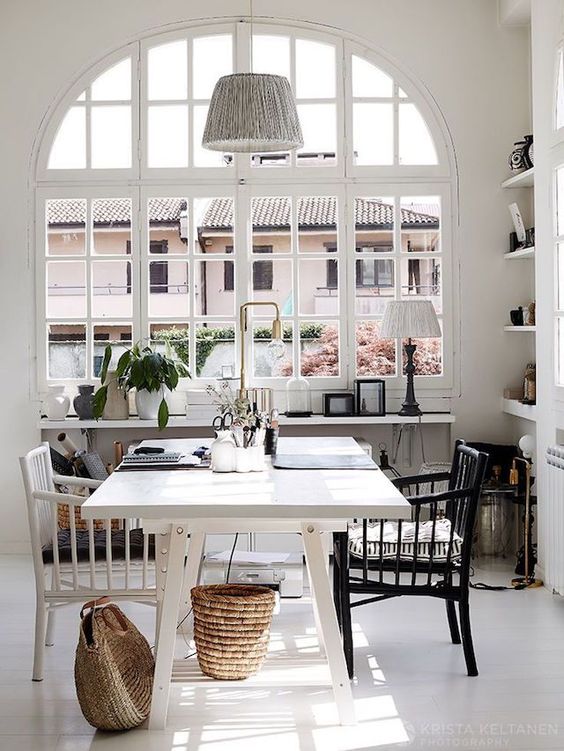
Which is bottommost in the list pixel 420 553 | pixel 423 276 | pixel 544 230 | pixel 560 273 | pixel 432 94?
pixel 420 553

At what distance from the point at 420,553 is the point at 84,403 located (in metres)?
2.70

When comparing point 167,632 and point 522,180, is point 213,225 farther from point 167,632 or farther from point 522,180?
point 167,632

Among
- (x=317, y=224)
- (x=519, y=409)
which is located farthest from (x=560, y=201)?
(x=317, y=224)

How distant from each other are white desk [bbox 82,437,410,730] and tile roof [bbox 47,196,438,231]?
9.13 feet

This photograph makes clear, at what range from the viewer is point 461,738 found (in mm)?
3363

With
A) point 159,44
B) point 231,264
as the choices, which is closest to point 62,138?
point 159,44

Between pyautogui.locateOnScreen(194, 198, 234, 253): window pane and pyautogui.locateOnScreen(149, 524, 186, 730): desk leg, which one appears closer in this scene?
pyautogui.locateOnScreen(149, 524, 186, 730): desk leg

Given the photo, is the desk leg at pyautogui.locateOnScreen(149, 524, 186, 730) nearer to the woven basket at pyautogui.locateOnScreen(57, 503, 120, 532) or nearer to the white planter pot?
the woven basket at pyautogui.locateOnScreen(57, 503, 120, 532)

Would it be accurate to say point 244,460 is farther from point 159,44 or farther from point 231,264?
point 159,44

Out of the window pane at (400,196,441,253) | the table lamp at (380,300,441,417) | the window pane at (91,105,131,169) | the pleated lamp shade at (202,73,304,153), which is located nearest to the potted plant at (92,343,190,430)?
the window pane at (91,105,131,169)

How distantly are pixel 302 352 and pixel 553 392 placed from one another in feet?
5.62

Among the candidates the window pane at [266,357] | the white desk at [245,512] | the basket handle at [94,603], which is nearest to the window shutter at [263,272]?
the window pane at [266,357]

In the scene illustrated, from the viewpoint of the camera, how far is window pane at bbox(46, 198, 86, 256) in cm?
631

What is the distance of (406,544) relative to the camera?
4.15 metres
